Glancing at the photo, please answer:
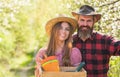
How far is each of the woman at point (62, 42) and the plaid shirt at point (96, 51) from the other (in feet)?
2.38

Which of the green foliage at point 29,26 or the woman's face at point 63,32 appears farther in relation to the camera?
the green foliage at point 29,26

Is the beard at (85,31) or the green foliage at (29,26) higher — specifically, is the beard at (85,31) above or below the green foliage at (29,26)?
above

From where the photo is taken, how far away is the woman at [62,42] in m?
3.71

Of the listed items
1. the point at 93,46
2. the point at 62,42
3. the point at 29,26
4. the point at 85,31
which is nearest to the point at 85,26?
the point at 85,31

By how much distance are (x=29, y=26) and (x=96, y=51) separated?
19429 millimetres

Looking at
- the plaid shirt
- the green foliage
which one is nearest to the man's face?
the plaid shirt

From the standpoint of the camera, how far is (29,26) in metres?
23.9

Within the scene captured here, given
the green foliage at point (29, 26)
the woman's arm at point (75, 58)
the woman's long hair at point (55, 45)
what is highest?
the woman's long hair at point (55, 45)

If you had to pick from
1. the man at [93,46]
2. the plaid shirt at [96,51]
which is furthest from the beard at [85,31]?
the plaid shirt at [96,51]

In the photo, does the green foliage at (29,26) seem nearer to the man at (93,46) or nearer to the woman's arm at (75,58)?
the man at (93,46)

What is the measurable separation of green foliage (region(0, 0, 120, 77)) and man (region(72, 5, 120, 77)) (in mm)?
2306

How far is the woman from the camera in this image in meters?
3.71

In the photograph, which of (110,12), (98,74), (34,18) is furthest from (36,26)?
(98,74)

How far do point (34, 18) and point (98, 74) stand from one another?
56.6 ft
